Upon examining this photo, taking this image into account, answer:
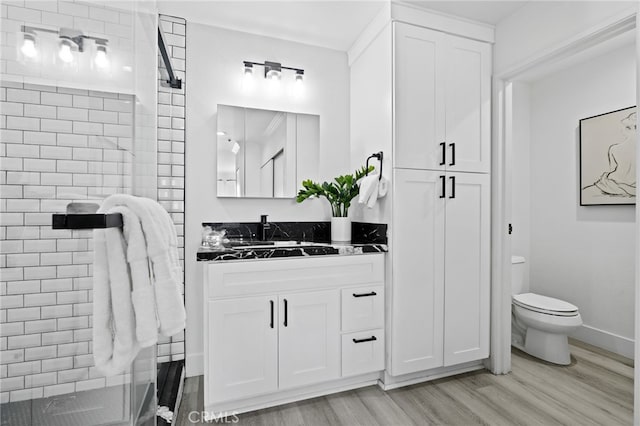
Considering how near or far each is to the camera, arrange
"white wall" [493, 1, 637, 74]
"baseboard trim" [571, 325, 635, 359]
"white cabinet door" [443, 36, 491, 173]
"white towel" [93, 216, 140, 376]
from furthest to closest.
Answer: "baseboard trim" [571, 325, 635, 359], "white cabinet door" [443, 36, 491, 173], "white wall" [493, 1, 637, 74], "white towel" [93, 216, 140, 376]

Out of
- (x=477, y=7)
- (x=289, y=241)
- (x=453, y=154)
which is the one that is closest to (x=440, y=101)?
(x=453, y=154)

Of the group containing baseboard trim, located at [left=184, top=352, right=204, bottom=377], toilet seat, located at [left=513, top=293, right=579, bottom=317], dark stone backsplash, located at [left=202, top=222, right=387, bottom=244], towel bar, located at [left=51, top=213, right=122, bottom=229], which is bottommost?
baseboard trim, located at [left=184, top=352, right=204, bottom=377]

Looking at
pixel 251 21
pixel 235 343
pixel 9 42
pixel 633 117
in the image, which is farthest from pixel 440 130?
pixel 9 42

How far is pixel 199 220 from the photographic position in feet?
Answer: 7.20

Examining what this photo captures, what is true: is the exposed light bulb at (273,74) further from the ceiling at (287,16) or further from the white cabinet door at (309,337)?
the white cabinet door at (309,337)

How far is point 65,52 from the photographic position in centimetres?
68

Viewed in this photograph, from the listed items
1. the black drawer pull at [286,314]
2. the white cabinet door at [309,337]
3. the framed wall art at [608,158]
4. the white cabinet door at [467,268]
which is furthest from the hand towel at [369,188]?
the framed wall art at [608,158]

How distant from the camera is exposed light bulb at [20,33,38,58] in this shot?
60cm

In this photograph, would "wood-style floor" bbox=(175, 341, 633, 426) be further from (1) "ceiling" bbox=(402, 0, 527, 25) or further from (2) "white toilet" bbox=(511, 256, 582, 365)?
(1) "ceiling" bbox=(402, 0, 527, 25)

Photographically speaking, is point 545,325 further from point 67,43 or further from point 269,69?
point 67,43

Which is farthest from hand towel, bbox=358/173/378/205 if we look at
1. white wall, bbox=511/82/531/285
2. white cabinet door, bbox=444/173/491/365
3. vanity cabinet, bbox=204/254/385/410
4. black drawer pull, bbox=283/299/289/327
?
white wall, bbox=511/82/531/285

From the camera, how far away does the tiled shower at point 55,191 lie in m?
0.60

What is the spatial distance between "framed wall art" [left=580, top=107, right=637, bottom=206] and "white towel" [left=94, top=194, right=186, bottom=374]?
3173mm

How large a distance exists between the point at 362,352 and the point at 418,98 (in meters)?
1.62
